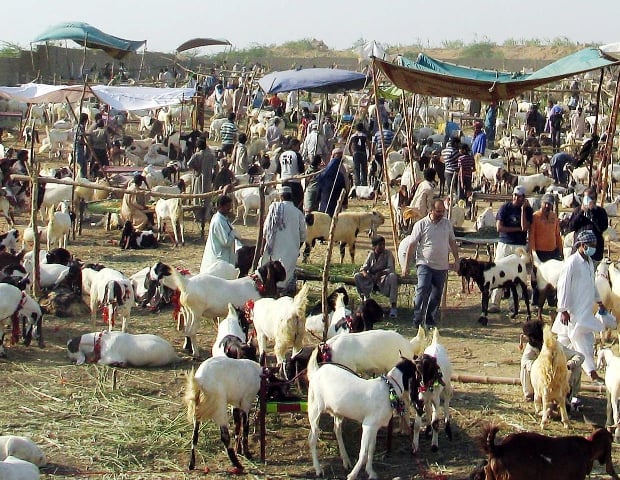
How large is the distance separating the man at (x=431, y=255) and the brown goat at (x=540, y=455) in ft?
14.8

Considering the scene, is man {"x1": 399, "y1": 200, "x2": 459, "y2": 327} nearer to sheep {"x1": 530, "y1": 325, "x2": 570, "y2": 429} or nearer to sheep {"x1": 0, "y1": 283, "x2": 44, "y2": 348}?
sheep {"x1": 530, "y1": 325, "x2": 570, "y2": 429}

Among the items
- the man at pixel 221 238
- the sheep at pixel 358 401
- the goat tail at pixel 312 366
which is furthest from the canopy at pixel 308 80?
the sheep at pixel 358 401

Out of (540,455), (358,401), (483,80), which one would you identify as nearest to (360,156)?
(483,80)

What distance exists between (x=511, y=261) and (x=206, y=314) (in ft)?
12.9

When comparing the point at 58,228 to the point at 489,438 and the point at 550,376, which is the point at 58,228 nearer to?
the point at 550,376

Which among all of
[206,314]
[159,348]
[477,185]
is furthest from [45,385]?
[477,185]

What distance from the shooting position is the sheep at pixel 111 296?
1086 cm

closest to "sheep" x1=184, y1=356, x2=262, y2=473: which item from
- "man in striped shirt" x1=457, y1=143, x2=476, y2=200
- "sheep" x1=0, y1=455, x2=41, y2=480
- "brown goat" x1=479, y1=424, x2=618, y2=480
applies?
"sheep" x1=0, y1=455, x2=41, y2=480

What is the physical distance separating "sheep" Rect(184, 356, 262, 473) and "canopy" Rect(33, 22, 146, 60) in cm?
1749

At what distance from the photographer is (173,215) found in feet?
52.4

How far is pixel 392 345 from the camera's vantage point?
861cm

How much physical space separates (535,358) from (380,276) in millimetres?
3387

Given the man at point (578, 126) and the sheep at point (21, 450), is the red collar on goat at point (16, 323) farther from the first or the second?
the man at point (578, 126)

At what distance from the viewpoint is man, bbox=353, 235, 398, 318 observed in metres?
→ 11.8
